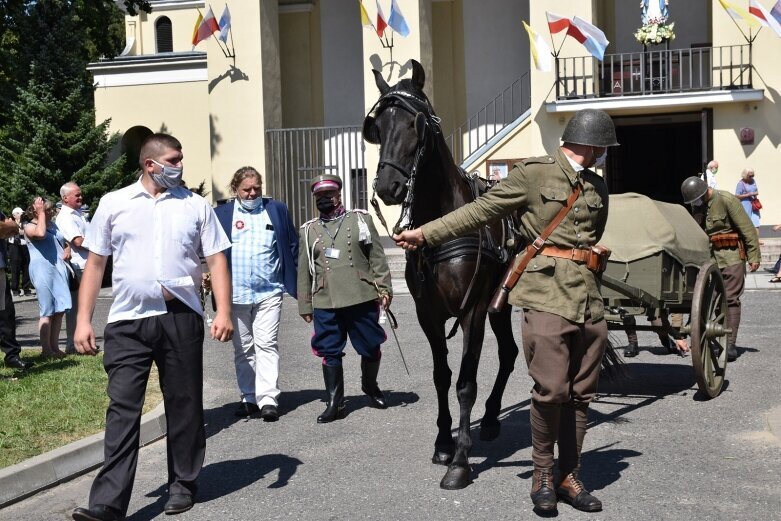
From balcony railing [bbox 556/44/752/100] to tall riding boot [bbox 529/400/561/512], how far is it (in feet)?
64.5

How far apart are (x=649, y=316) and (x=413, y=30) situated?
1859 cm

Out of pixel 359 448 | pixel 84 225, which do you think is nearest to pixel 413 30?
pixel 84 225

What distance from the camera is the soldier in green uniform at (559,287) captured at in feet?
19.7

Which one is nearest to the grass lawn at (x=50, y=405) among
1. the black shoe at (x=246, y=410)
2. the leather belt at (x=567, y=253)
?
the black shoe at (x=246, y=410)

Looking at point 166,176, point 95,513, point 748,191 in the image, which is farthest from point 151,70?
point 95,513

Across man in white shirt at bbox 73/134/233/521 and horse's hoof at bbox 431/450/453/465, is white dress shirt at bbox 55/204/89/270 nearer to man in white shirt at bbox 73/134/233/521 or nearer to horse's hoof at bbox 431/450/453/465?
man in white shirt at bbox 73/134/233/521

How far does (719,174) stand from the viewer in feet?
82.5

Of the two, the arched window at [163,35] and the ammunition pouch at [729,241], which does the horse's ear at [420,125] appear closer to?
the ammunition pouch at [729,241]

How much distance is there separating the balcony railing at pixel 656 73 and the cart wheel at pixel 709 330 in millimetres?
15597

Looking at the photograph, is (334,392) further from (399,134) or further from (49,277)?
(49,277)

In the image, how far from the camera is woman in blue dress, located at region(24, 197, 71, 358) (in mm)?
12375

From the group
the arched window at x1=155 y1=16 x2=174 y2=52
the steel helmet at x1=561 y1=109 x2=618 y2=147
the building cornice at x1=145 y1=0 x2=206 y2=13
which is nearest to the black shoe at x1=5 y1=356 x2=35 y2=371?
the steel helmet at x1=561 y1=109 x2=618 y2=147

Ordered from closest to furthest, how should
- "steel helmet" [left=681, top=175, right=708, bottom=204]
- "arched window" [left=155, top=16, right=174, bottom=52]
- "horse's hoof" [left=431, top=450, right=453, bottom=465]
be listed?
"horse's hoof" [left=431, top=450, right=453, bottom=465] < "steel helmet" [left=681, top=175, right=708, bottom=204] < "arched window" [left=155, top=16, right=174, bottom=52]

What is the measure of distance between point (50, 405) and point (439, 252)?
3.98m
